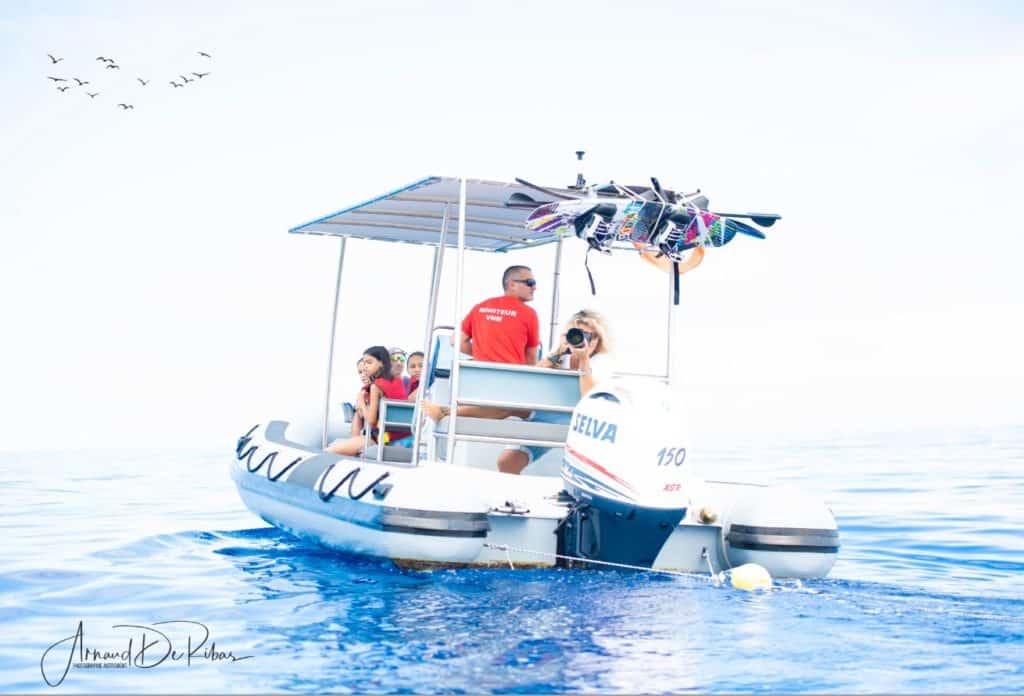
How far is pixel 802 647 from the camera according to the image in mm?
4594

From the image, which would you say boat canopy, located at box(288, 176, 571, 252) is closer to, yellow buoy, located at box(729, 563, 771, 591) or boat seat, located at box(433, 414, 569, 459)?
boat seat, located at box(433, 414, 569, 459)

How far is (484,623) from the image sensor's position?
497 centimetres

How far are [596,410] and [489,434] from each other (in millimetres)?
1111

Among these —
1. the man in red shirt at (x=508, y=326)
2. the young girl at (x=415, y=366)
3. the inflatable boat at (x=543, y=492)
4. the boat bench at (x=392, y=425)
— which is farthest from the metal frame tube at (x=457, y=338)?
the young girl at (x=415, y=366)

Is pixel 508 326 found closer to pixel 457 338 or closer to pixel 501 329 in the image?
pixel 501 329

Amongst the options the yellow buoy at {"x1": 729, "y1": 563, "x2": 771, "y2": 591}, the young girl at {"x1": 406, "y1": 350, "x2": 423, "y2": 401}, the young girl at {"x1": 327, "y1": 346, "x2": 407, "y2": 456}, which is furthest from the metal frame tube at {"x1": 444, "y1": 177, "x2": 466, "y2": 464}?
the young girl at {"x1": 406, "y1": 350, "x2": 423, "y2": 401}

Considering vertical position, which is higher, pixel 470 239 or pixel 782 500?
pixel 470 239

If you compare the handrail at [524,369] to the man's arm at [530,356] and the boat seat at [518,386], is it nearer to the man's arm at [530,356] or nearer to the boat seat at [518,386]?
the boat seat at [518,386]

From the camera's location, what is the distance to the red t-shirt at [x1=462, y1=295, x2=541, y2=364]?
717 cm

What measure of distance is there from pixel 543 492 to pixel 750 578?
1.19 m

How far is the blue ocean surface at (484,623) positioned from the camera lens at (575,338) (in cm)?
139

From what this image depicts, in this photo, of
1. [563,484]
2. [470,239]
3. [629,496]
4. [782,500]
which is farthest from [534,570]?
[470,239]

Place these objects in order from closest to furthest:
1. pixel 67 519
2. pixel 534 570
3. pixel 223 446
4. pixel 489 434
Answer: pixel 534 570, pixel 489 434, pixel 67 519, pixel 223 446

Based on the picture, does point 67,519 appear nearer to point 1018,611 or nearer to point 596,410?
point 596,410
